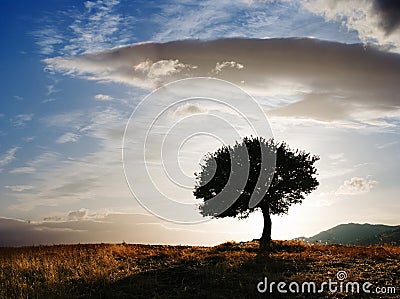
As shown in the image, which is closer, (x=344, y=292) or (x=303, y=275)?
(x=344, y=292)

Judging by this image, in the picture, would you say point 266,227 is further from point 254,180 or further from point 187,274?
point 187,274

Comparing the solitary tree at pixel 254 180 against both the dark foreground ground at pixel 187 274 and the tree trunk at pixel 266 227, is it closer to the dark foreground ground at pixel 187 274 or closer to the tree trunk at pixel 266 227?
the tree trunk at pixel 266 227

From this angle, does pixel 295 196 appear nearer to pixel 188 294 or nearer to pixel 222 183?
pixel 222 183

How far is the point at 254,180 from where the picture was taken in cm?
4350

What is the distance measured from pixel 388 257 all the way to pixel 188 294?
13.2m

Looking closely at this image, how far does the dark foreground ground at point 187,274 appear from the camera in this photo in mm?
18609

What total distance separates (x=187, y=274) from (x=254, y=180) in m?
22.8

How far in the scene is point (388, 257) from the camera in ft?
84.3

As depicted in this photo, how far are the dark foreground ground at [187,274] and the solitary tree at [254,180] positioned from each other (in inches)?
594

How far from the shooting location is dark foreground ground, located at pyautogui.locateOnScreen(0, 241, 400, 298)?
18609 mm

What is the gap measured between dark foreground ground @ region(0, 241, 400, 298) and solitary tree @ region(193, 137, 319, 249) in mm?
15096

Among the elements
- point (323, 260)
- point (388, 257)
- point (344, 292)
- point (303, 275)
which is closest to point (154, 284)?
point (303, 275)

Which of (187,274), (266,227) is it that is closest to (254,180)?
(266,227)

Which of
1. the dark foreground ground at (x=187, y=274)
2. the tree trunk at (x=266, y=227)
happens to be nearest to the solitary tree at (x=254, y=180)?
the tree trunk at (x=266, y=227)
